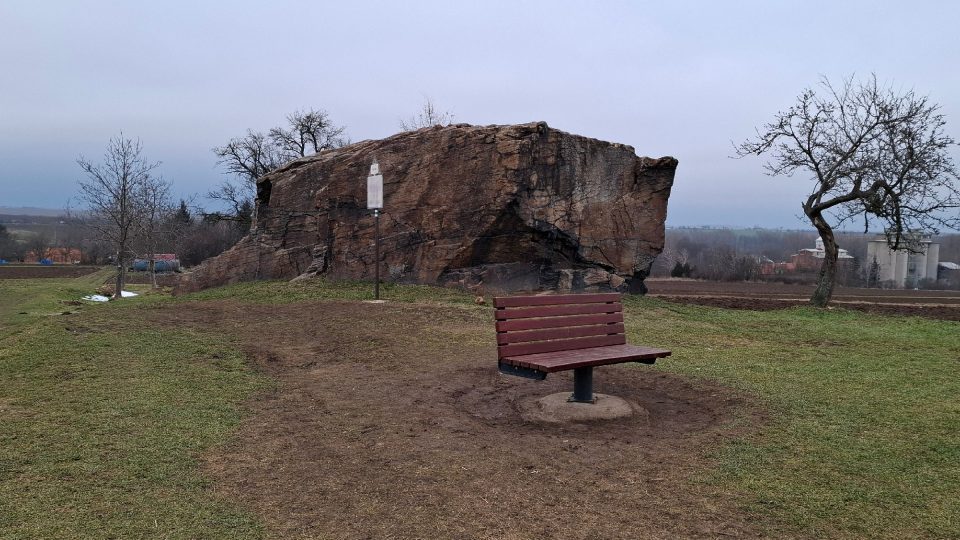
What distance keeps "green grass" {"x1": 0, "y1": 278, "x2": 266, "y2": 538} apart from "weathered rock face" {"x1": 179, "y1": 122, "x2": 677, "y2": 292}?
6797 millimetres

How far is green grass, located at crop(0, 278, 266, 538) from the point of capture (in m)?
3.42

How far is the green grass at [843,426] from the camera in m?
3.62

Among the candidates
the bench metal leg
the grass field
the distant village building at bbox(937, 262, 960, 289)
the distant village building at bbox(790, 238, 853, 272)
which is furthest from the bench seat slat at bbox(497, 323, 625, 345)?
the distant village building at bbox(937, 262, 960, 289)

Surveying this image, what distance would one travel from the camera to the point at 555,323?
6.24 m

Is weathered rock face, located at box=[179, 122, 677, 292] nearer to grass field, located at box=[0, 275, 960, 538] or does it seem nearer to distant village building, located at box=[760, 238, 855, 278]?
grass field, located at box=[0, 275, 960, 538]

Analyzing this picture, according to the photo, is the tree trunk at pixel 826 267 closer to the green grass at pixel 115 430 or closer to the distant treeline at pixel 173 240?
the green grass at pixel 115 430

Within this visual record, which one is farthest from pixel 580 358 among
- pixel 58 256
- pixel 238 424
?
pixel 58 256

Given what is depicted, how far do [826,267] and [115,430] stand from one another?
15889 millimetres

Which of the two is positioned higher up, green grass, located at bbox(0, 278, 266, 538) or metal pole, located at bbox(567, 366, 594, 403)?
metal pole, located at bbox(567, 366, 594, 403)

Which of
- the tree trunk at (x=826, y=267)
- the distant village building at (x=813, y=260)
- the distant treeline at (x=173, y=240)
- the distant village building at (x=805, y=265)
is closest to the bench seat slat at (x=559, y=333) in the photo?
the tree trunk at (x=826, y=267)

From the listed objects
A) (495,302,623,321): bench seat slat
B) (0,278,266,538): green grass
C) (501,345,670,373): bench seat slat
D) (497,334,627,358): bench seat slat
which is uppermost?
(495,302,623,321): bench seat slat

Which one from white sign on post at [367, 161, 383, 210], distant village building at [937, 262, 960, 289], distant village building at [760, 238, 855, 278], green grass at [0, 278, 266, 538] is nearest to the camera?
green grass at [0, 278, 266, 538]

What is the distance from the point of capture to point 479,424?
5363 mm

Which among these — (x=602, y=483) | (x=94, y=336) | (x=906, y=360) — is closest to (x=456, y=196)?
(x=94, y=336)
